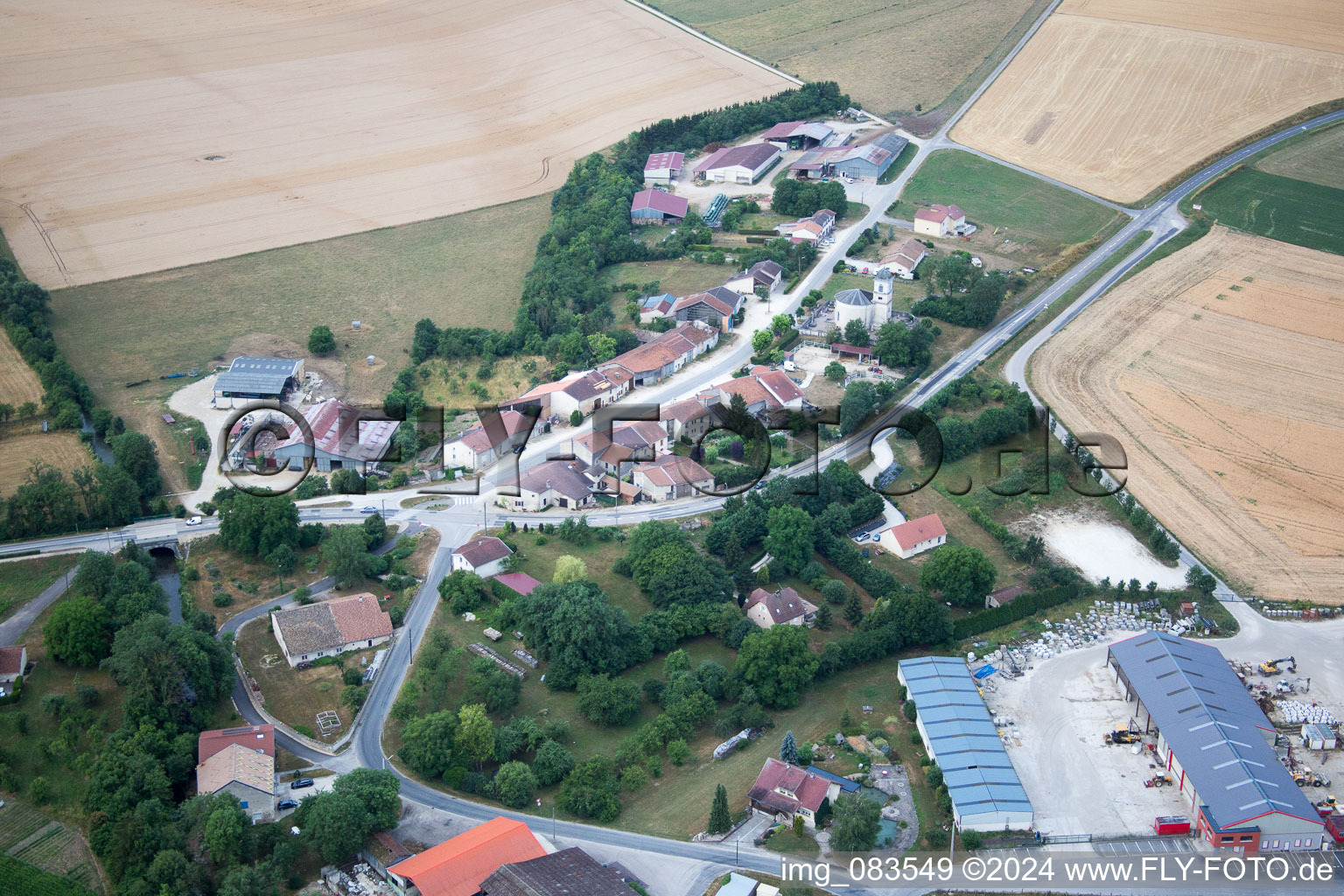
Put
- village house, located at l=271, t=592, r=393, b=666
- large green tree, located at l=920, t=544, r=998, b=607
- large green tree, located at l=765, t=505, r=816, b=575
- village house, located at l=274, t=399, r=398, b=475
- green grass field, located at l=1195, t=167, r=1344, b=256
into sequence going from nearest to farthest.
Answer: village house, located at l=271, t=592, r=393, b=666, large green tree, located at l=920, t=544, r=998, b=607, large green tree, located at l=765, t=505, r=816, b=575, village house, located at l=274, t=399, r=398, b=475, green grass field, located at l=1195, t=167, r=1344, b=256

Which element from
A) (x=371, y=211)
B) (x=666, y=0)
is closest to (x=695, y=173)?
(x=371, y=211)

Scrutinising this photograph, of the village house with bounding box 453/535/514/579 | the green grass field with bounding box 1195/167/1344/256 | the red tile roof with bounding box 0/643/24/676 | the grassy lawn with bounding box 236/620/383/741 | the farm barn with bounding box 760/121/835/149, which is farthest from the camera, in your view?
the farm barn with bounding box 760/121/835/149

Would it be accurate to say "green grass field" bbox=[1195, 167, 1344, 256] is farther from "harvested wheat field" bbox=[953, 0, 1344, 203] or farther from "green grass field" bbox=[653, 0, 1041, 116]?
"green grass field" bbox=[653, 0, 1041, 116]

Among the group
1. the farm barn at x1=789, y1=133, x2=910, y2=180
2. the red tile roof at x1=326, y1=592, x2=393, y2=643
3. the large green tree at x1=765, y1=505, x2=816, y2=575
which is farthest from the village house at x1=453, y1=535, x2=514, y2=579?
the farm barn at x1=789, y1=133, x2=910, y2=180

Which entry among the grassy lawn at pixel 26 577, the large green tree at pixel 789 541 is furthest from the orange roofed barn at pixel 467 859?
the grassy lawn at pixel 26 577

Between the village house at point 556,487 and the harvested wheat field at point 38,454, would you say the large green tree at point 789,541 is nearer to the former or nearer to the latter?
the village house at point 556,487

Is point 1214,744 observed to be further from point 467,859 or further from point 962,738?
point 467,859

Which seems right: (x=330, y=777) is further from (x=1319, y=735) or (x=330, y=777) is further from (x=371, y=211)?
(x=371, y=211)

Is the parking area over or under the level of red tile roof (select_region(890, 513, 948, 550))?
over
